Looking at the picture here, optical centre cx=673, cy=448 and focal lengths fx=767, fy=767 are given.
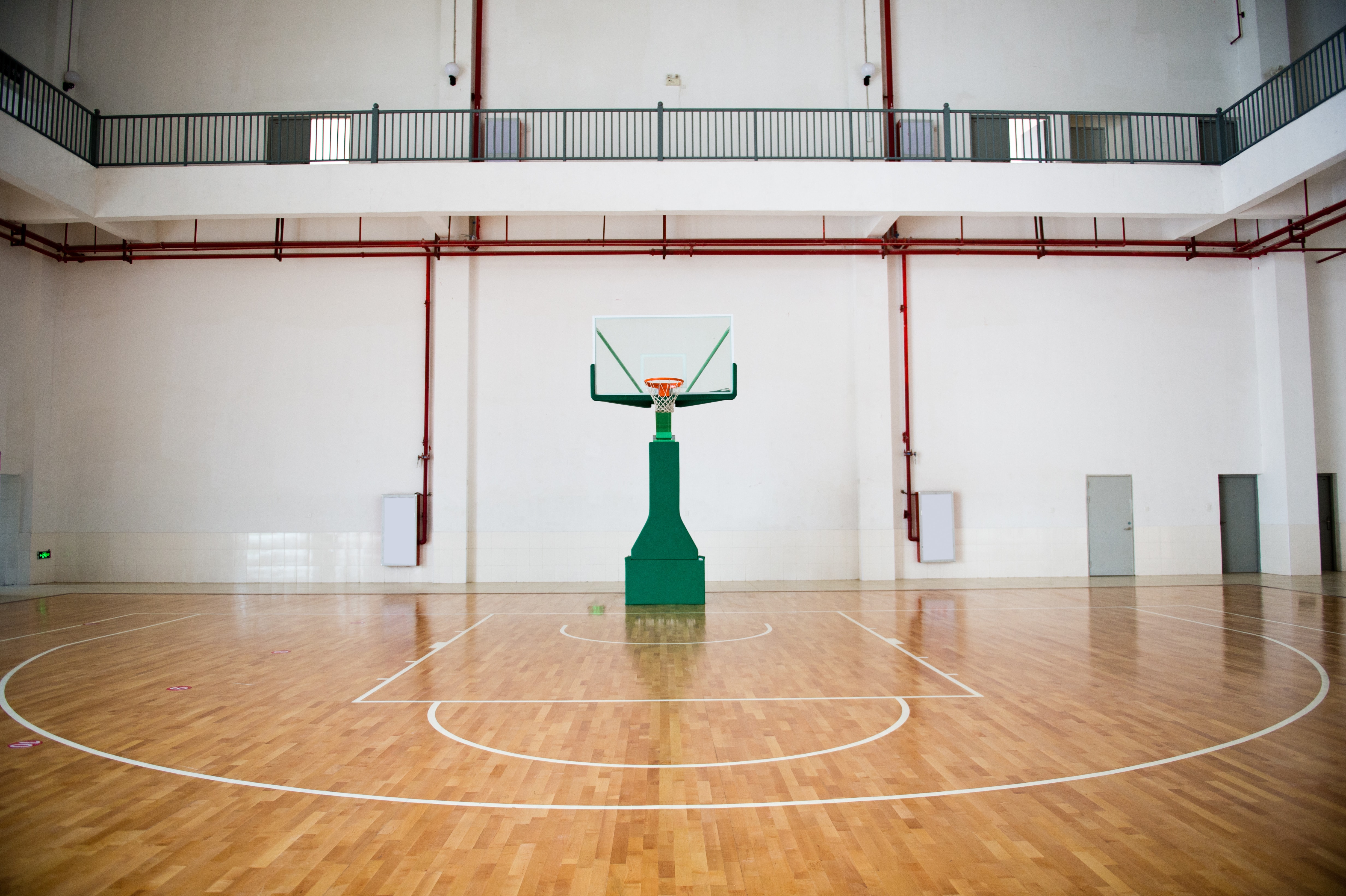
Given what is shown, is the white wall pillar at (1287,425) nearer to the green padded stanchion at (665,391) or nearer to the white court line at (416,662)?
the green padded stanchion at (665,391)

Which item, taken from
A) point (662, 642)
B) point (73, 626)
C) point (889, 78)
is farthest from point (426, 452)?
point (889, 78)

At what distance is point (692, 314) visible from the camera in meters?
13.9

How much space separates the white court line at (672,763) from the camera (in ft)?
15.1

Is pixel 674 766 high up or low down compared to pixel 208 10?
down

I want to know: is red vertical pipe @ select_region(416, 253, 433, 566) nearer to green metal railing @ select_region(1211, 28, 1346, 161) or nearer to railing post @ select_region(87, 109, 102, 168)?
railing post @ select_region(87, 109, 102, 168)

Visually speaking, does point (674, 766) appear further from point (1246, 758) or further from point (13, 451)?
point (13, 451)

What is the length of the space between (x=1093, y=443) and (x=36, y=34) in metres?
A: 21.0

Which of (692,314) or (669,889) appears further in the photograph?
(692,314)

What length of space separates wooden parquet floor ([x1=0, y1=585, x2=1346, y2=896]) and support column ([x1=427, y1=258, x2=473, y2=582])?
4.70 meters

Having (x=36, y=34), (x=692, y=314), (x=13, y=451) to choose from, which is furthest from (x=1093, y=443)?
(x=36, y=34)

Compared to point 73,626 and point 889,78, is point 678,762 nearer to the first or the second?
point 73,626

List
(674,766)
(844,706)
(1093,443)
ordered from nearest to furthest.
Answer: (674,766) → (844,706) → (1093,443)

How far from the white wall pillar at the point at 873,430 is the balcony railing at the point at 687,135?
2693mm

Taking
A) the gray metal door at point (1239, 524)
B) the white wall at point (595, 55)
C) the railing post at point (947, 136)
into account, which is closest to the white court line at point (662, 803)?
the railing post at point (947, 136)
